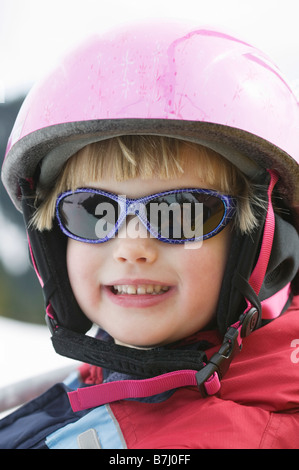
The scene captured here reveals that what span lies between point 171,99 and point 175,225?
9.5 inches

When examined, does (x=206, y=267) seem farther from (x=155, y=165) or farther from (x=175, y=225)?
(x=155, y=165)

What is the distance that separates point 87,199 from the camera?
1.03 meters

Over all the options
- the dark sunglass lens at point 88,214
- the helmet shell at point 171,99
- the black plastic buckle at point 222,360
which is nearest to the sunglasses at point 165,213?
the dark sunglass lens at point 88,214

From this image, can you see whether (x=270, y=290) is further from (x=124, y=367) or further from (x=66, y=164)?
(x=66, y=164)

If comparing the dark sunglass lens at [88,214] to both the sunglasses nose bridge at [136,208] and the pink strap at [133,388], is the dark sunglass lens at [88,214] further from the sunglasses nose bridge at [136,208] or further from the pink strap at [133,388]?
the pink strap at [133,388]

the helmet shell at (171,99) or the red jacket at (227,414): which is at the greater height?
the helmet shell at (171,99)

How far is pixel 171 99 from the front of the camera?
0.93 metres

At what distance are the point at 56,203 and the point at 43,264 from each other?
0.17 m

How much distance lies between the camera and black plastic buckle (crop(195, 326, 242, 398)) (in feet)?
3.07

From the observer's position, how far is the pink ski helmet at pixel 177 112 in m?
0.94

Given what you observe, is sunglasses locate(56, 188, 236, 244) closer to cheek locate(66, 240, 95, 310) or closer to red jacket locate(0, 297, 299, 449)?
cheek locate(66, 240, 95, 310)

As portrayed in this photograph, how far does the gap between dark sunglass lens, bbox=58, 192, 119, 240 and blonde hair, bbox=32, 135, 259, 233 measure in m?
0.03

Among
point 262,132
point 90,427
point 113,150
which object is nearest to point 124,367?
point 90,427

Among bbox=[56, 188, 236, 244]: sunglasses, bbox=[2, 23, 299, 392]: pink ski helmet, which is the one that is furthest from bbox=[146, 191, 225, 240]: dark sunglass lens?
bbox=[2, 23, 299, 392]: pink ski helmet
